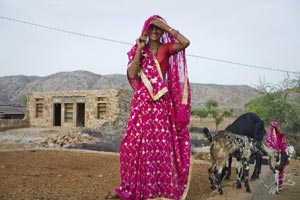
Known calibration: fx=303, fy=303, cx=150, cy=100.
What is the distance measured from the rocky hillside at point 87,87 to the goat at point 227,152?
167 feet

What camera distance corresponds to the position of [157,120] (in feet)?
9.45

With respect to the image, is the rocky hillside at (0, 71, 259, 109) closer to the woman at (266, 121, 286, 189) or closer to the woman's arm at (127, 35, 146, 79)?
the woman at (266, 121, 286, 189)

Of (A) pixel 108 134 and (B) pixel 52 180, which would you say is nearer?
(B) pixel 52 180

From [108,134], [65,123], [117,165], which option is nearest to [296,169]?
[117,165]

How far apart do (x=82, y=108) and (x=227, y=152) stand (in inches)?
892

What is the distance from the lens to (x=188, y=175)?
2.97 m

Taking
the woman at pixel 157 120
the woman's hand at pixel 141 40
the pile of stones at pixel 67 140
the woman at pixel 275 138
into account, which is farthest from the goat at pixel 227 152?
Result: the pile of stones at pixel 67 140

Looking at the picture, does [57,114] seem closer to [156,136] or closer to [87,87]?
[156,136]

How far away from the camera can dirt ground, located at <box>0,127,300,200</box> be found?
10.5 feet

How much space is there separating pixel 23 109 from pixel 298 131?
86.6 ft

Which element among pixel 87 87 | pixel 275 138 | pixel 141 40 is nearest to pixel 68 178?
pixel 141 40

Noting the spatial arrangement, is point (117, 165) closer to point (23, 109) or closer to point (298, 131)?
point (298, 131)

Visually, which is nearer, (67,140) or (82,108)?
(67,140)

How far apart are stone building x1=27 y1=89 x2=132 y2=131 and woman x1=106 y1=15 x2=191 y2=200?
16358mm
